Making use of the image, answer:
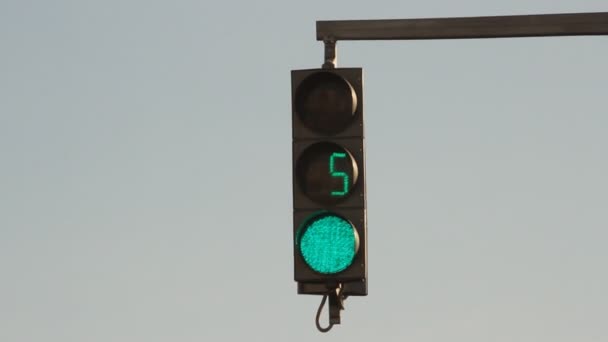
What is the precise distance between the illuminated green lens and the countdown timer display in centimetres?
12

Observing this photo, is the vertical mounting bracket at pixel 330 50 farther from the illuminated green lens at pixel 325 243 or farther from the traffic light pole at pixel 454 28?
the illuminated green lens at pixel 325 243

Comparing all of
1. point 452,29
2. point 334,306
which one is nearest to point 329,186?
point 334,306

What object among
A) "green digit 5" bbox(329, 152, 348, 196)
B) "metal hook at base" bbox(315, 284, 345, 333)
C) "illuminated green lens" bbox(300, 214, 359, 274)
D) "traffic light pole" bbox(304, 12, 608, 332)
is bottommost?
"metal hook at base" bbox(315, 284, 345, 333)

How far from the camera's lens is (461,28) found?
8094 millimetres

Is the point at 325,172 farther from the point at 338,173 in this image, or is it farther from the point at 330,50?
the point at 330,50

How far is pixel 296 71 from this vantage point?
7.78 m

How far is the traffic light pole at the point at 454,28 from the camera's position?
26.5 ft

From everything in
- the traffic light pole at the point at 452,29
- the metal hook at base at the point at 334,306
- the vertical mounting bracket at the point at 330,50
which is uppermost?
the traffic light pole at the point at 452,29

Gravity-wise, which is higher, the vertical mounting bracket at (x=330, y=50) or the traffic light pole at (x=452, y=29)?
the traffic light pole at (x=452, y=29)

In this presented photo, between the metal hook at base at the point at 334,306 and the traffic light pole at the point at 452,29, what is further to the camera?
the traffic light pole at the point at 452,29

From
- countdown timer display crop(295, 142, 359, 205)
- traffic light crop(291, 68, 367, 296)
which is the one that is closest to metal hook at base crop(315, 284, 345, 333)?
traffic light crop(291, 68, 367, 296)

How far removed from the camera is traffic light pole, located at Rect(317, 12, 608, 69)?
8.07 meters

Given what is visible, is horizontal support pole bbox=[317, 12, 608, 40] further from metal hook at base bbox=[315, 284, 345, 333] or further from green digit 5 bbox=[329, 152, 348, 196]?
metal hook at base bbox=[315, 284, 345, 333]

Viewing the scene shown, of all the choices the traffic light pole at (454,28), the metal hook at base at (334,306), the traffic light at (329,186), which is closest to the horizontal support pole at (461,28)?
the traffic light pole at (454,28)
